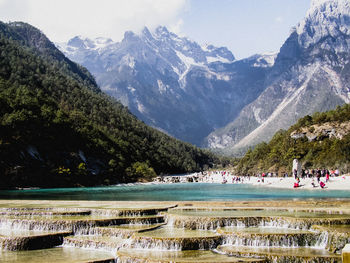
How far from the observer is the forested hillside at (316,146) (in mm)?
140625

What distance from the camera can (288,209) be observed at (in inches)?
1660

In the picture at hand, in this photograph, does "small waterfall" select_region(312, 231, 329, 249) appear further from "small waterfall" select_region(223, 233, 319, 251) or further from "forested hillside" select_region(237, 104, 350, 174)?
"forested hillside" select_region(237, 104, 350, 174)

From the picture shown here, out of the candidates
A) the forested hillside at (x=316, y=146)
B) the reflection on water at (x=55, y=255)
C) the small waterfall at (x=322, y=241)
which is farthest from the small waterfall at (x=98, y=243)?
the forested hillside at (x=316, y=146)

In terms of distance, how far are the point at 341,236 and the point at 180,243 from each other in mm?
11227

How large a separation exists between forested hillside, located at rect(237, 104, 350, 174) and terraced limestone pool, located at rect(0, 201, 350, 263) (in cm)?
9915

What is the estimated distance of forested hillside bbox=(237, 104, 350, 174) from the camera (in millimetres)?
140625

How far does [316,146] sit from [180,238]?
139653 mm

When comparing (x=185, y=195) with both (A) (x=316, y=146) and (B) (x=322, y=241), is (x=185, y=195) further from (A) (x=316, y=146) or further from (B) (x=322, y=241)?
(A) (x=316, y=146)

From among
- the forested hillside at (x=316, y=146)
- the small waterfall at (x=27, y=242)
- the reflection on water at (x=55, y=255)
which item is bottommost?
the reflection on water at (x=55, y=255)

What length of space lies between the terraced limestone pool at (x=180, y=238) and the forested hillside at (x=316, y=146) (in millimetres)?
99148

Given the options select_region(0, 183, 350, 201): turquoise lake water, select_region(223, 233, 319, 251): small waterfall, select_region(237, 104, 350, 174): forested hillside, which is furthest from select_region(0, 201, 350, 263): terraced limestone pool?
select_region(237, 104, 350, 174): forested hillside

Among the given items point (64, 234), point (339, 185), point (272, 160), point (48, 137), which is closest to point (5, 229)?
point (64, 234)

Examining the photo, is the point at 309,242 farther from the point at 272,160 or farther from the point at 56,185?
the point at 272,160

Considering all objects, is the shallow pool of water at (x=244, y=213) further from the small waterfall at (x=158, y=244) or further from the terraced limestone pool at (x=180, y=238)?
the small waterfall at (x=158, y=244)
